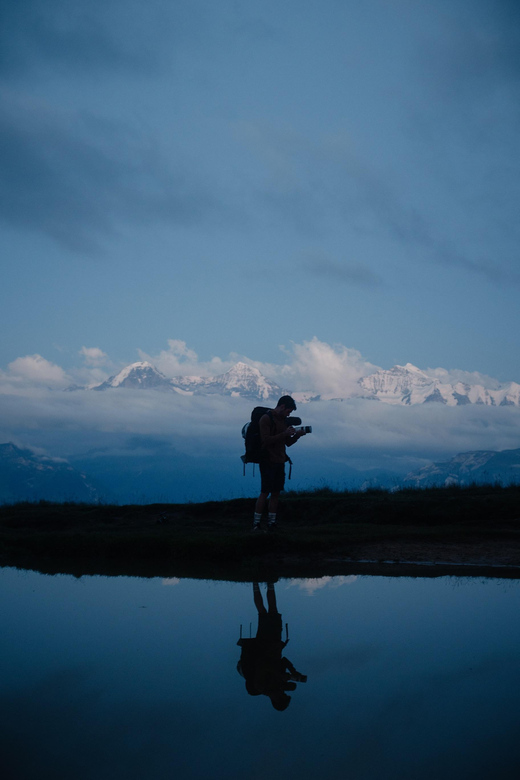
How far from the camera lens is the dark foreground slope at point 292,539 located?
9.70 metres

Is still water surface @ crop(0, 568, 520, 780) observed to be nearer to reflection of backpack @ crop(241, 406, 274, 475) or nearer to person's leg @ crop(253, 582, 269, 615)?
person's leg @ crop(253, 582, 269, 615)

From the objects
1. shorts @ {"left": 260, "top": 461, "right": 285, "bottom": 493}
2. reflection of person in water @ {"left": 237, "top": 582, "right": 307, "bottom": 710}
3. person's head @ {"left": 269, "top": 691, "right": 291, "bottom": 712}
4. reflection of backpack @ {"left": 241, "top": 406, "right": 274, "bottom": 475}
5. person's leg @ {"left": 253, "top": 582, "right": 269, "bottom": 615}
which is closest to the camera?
person's head @ {"left": 269, "top": 691, "right": 291, "bottom": 712}

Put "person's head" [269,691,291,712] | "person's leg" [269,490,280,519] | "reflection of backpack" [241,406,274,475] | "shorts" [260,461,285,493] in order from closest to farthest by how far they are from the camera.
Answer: "person's head" [269,691,291,712], "person's leg" [269,490,280,519], "shorts" [260,461,285,493], "reflection of backpack" [241,406,274,475]

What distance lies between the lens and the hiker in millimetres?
12516

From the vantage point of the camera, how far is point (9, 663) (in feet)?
17.8

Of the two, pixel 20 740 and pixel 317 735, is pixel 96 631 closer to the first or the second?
pixel 20 740

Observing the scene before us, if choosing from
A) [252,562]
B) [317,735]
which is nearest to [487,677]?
[317,735]

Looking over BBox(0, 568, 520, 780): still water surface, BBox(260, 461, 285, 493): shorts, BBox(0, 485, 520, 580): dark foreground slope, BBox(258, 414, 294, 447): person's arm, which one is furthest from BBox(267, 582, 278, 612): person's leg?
BBox(258, 414, 294, 447): person's arm

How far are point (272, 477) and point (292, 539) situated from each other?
1880mm

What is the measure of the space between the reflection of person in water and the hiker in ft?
18.3

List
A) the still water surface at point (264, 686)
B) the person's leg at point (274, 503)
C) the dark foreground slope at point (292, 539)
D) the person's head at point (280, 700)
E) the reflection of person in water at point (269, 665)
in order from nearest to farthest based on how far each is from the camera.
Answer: the still water surface at point (264, 686), the person's head at point (280, 700), the reflection of person in water at point (269, 665), the dark foreground slope at point (292, 539), the person's leg at point (274, 503)

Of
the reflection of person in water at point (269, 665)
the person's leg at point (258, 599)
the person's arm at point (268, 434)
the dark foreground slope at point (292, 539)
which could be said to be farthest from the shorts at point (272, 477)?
the reflection of person in water at point (269, 665)

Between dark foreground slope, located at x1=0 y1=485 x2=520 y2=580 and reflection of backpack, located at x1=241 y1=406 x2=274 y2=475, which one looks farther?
reflection of backpack, located at x1=241 y1=406 x2=274 y2=475

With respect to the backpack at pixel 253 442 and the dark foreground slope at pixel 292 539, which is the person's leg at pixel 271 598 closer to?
the dark foreground slope at pixel 292 539
